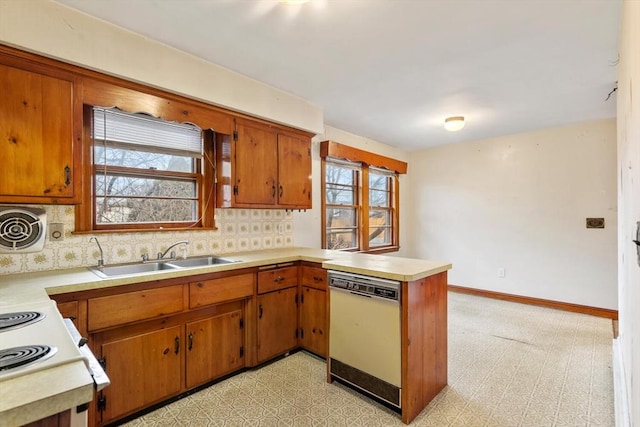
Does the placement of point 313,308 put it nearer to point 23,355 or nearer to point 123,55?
point 23,355

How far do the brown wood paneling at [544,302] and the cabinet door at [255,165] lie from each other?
3.54 metres

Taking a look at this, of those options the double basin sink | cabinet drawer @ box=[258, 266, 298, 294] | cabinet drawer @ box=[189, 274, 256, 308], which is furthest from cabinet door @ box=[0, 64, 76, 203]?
cabinet drawer @ box=[258, 266, 298, 294]

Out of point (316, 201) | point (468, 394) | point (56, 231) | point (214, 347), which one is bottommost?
point (468, 394)

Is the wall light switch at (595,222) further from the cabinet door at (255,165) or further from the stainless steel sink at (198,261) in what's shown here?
the stainless steel sink at (198,261)

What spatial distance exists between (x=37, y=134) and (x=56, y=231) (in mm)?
638

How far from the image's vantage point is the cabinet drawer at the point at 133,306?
5.57 ft

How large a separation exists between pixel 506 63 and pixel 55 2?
3024mm

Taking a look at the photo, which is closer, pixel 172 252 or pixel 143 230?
pixel 143 230

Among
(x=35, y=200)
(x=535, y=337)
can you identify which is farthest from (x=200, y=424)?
(x=535, y=337)

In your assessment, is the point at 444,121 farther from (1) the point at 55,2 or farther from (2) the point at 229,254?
(1) the point at 55,2

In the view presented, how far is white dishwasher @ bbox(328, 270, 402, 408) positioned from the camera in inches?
74.5

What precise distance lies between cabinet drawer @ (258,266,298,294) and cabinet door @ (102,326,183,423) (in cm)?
67

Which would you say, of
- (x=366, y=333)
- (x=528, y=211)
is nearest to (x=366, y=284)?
(x=366, y=333)

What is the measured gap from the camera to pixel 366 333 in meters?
2.04
